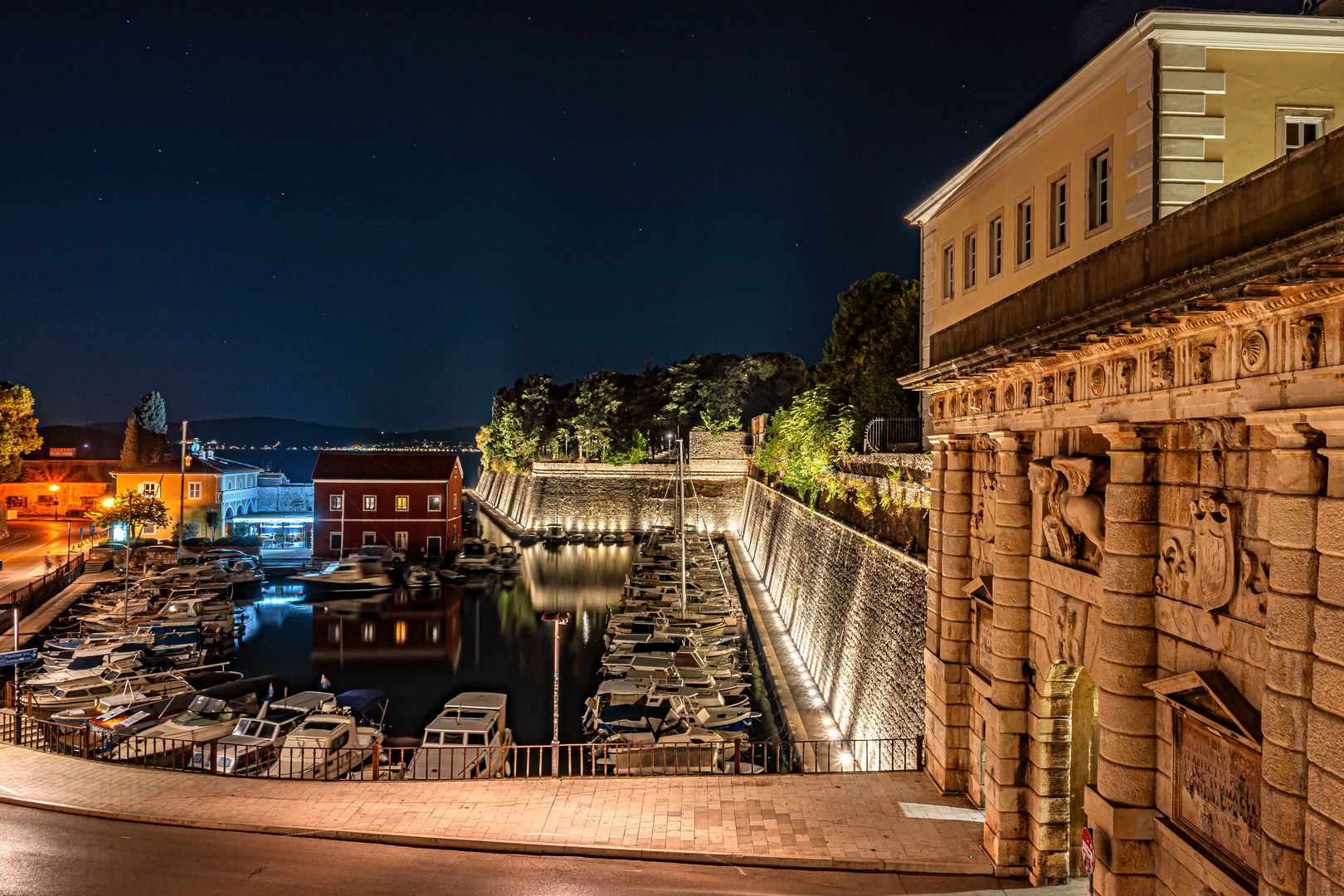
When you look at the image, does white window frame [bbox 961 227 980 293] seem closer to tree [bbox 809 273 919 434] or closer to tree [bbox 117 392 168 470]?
tree [bbox 809 273 919 434]

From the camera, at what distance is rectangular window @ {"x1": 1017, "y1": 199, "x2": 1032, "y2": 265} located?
11.7 meters

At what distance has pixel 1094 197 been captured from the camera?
9.95 m

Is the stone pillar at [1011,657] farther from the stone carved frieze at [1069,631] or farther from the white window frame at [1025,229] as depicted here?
the white window frame at [1025,229]

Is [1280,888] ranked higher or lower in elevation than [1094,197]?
lower

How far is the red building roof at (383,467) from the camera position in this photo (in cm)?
5197

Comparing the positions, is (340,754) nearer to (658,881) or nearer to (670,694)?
(670,694)

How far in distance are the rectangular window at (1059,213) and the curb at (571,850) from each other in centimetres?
883

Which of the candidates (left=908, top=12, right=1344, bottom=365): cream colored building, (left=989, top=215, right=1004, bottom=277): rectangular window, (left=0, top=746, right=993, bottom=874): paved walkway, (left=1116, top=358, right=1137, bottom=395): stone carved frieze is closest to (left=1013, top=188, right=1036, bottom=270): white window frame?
(left=989, top=215, right=1004, bottom=277): rectangular window

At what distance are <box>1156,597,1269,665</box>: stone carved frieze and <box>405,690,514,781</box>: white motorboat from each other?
45.9ft

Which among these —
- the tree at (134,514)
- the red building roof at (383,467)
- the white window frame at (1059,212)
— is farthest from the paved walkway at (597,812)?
the tree at (134,514)

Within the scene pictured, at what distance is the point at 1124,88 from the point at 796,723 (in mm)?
15107

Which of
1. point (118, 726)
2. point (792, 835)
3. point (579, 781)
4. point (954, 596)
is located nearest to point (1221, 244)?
point (954, 596)

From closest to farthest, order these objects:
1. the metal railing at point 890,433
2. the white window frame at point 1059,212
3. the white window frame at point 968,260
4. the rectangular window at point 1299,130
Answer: the rectangular window at point 1299,130 → the white window frame at point 1059,212 → the white window frame at point 968,260 → the metal railing at point 890,433

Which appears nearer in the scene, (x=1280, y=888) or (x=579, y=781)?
(x=1280, y=888)
